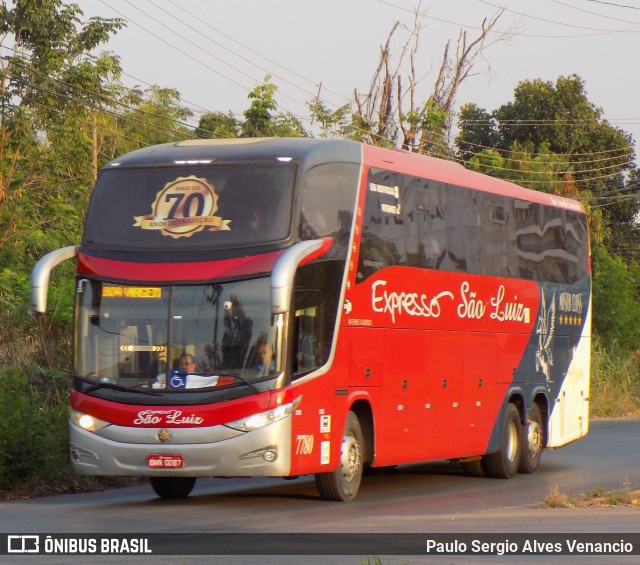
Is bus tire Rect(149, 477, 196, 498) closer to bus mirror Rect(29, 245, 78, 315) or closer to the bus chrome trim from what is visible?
the bus chrome trim

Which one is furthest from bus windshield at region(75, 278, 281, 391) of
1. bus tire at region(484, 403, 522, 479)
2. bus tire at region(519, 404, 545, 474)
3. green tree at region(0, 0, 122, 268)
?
green tree at region(0, 0, 122, 268)

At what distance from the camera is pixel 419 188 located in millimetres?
17047

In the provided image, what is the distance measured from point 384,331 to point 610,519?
4250 mm

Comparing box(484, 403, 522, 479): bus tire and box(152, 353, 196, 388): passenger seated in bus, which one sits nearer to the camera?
box(152, 353, 196, 388): passenger seated in bus

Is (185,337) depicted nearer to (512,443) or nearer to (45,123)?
(512,443)

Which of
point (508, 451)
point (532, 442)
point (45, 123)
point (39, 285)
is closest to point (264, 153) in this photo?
point (39, 285)

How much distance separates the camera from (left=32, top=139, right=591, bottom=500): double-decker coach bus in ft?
45.8

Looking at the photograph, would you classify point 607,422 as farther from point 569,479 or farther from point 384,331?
point 384,331

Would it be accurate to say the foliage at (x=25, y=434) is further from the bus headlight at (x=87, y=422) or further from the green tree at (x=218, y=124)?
the green tree at (x=218, y=124)

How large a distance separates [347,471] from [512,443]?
16.9 feet

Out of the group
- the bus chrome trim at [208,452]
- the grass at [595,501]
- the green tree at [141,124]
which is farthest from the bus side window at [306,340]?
the green tree at [141,124]

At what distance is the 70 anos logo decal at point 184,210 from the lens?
47.2 feet

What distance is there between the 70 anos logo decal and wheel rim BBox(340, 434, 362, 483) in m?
2.78

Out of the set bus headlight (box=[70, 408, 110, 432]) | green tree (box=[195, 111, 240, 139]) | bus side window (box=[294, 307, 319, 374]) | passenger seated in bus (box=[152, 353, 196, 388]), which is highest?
green tree (box=[195, 111, 240, 139])
